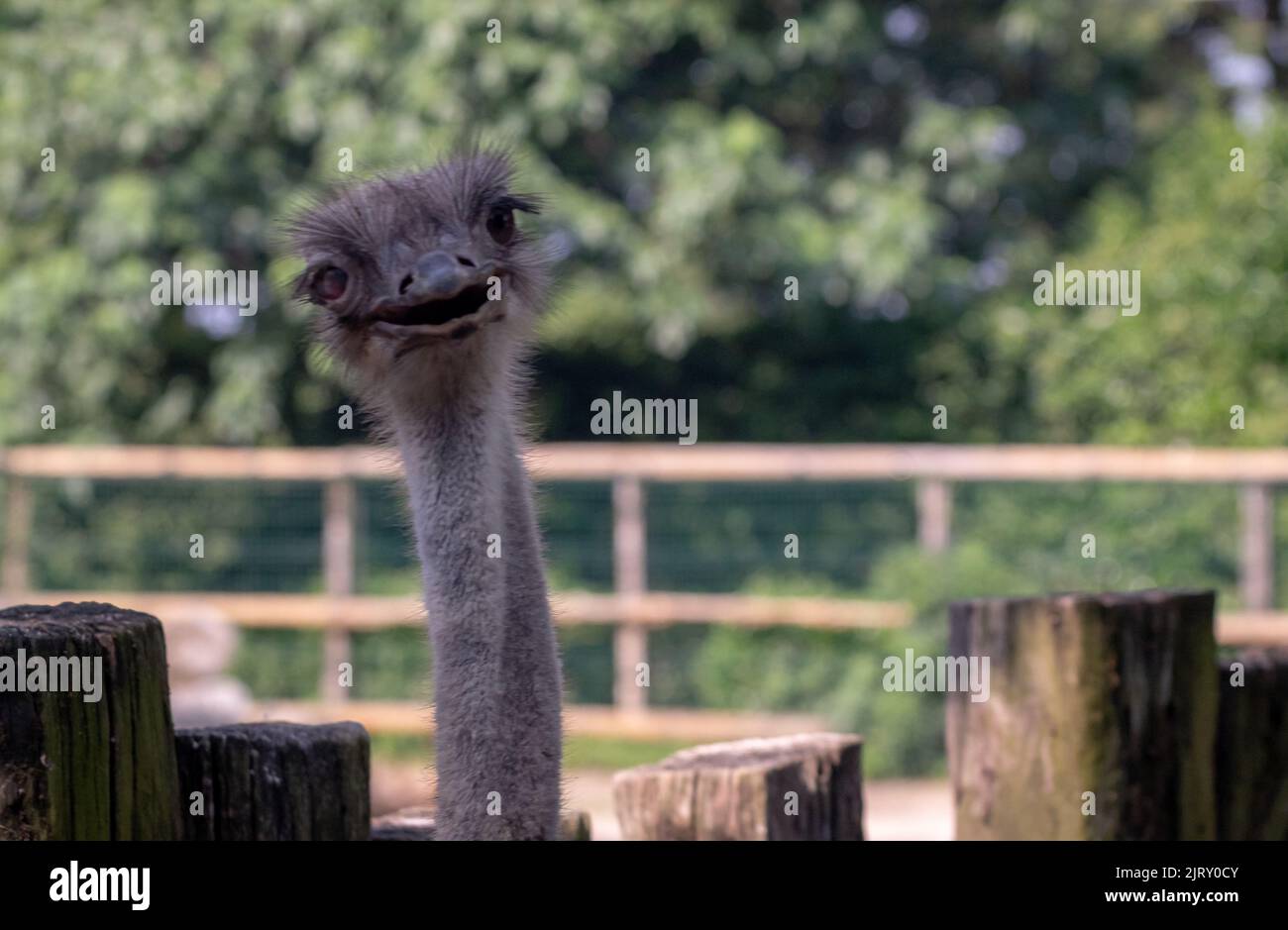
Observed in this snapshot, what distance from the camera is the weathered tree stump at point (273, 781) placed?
1.95 m

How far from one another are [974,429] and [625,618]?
3.53 meters

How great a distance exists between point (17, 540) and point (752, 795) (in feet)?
23.5

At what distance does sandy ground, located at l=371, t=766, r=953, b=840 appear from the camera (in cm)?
619

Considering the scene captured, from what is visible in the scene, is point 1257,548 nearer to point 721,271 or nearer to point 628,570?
point 628,570

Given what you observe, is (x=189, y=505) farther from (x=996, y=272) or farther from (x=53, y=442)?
(x=996, y=272)

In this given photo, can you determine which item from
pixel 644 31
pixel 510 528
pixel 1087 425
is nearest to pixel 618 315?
pixel 644 31

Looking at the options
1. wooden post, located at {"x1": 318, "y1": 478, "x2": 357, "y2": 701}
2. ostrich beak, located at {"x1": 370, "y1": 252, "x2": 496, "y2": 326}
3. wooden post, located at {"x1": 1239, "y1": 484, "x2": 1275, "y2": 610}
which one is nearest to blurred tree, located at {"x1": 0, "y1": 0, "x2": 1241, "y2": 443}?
wooden post, located at {"x1": 318, "y1": 478, "x2": 357, "y2": 701}

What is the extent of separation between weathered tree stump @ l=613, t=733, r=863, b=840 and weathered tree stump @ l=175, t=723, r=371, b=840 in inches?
20.8

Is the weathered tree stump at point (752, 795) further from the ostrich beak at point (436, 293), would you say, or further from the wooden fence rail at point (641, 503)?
the wooden fence rail at point (641, 503)

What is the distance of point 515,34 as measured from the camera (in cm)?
956

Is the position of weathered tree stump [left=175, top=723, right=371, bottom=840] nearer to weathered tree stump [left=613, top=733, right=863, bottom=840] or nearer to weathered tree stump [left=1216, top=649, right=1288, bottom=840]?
weathered tree stump [left=613, top=733, right=863, bottom=840]
